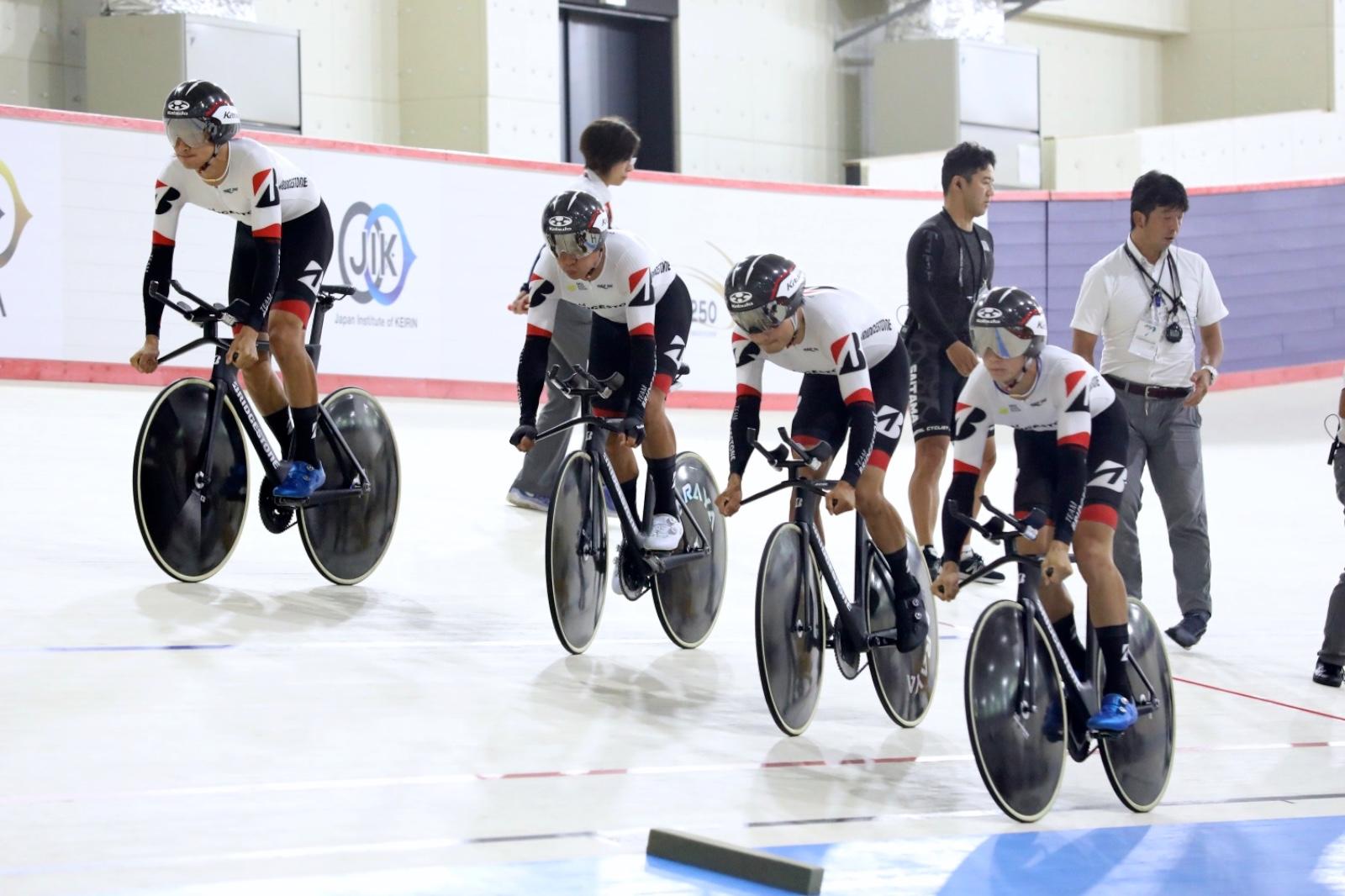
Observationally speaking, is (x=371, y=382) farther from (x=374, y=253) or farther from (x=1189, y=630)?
(x=1189, y=630)

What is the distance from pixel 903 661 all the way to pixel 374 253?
22.7 feet

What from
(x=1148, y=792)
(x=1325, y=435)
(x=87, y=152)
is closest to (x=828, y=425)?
→ (x=1148, y=792)

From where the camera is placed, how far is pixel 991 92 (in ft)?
60.8

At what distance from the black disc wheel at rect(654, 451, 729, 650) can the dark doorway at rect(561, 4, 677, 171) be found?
11822 millimetres

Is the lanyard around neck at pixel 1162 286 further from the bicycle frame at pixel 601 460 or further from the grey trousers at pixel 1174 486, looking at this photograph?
the bicycle frame at pixel 601 460

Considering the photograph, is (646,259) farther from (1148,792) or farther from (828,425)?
(1148,792)

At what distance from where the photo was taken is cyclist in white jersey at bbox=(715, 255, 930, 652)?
4758 mm

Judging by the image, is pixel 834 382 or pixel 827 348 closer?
pixel 827 348

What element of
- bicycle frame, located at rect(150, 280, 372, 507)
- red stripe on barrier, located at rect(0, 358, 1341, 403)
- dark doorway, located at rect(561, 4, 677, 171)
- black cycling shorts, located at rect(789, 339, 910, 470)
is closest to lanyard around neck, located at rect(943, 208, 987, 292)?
black cycling shorts, located at rect(789, 339, 910, 470)

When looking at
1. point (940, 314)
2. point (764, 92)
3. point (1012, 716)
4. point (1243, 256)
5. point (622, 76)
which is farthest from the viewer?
point (764, 92)

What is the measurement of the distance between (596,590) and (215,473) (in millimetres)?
1275

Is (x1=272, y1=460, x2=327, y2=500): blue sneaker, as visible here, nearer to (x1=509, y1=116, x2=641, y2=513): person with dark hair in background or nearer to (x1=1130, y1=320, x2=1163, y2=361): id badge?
(x1=509, y1=116, x2=641, y2=513): person with dark hair in background

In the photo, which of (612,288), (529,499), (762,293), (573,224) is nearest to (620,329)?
(612,288)

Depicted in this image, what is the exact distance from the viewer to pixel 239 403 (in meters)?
5.68
